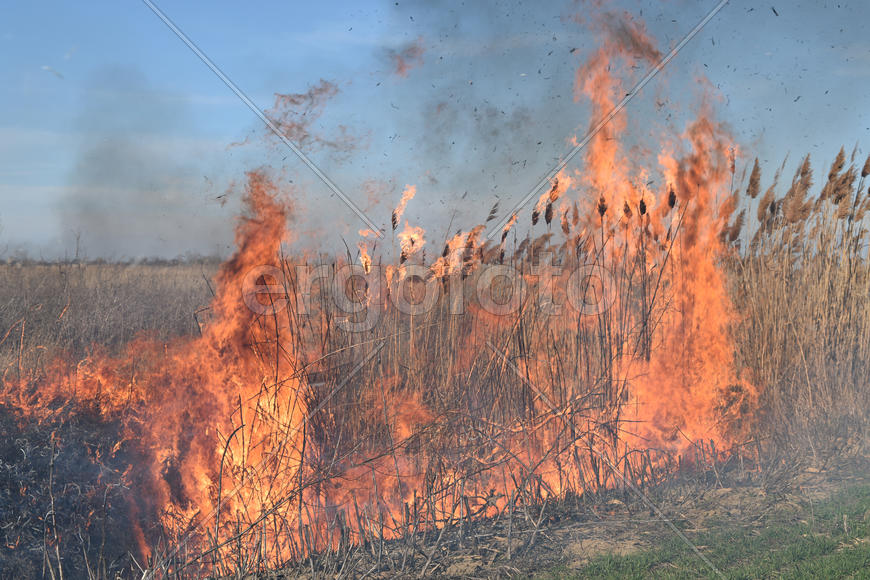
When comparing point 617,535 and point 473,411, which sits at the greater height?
point 473,411

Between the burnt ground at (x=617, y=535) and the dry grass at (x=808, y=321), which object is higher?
the dry grass at (x=808, y=321)

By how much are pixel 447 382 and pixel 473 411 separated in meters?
0.30

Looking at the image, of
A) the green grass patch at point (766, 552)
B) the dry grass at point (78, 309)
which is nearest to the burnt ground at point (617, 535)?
the green grass patch at point (766, 552)

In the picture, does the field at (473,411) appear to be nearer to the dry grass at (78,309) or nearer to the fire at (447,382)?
the fire at (447,382)

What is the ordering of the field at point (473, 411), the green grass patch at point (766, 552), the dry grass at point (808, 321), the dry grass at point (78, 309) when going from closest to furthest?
the green grass patch at point (766, 552) < the field at point (473, 411) < the dry grass at point (808, 321) < the dry grass at point (78, 309)

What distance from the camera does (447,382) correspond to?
201 inches

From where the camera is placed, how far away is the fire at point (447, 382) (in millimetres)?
4609

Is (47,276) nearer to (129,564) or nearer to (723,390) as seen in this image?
(129,564)

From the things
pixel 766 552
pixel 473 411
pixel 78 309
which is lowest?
pixel 766 552

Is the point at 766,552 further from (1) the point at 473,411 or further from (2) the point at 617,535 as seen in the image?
(1) the point at 473,411

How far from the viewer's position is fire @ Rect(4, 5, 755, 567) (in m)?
4.61

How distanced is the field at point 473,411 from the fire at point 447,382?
0.02 metres

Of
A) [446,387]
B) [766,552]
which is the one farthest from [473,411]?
[766,552]

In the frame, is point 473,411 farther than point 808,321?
No
